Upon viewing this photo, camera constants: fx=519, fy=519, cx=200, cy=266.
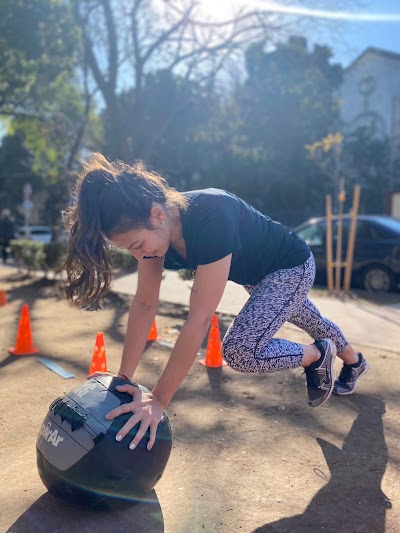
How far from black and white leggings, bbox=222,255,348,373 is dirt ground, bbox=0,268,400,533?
0.57 metres

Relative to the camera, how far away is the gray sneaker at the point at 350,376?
3.92 m

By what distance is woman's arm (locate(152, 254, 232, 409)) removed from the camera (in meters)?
2.33

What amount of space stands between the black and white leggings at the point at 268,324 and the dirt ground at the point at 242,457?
1.88 ft

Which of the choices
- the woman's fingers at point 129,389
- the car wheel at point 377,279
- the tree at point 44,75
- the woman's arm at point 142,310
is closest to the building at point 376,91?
the tree at point 44,75

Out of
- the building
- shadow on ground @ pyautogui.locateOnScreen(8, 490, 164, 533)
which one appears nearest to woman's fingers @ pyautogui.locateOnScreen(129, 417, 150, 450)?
shadow on ground @ pyautogui.locateOnScreen(8, 490, 164, 533)

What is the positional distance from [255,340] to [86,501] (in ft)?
3.90

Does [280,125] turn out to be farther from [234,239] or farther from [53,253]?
[234,239]

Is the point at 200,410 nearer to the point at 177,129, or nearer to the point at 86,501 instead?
the point at 86,501

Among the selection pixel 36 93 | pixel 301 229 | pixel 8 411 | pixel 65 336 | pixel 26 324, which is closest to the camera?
pixel 8 411

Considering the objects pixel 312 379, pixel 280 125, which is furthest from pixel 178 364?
pixel 280 125

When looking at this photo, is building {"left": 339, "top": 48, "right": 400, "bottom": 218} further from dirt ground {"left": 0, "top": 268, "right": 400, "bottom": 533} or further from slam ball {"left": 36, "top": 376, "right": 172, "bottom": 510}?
slam ball {"left": 36, "top": 376, "right": 172, "bottom": 510}

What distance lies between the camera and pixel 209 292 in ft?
7.81

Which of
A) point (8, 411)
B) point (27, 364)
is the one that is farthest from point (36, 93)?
point (8, 411)

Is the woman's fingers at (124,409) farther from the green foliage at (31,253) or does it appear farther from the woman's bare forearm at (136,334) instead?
the green foliage at (31,253)
